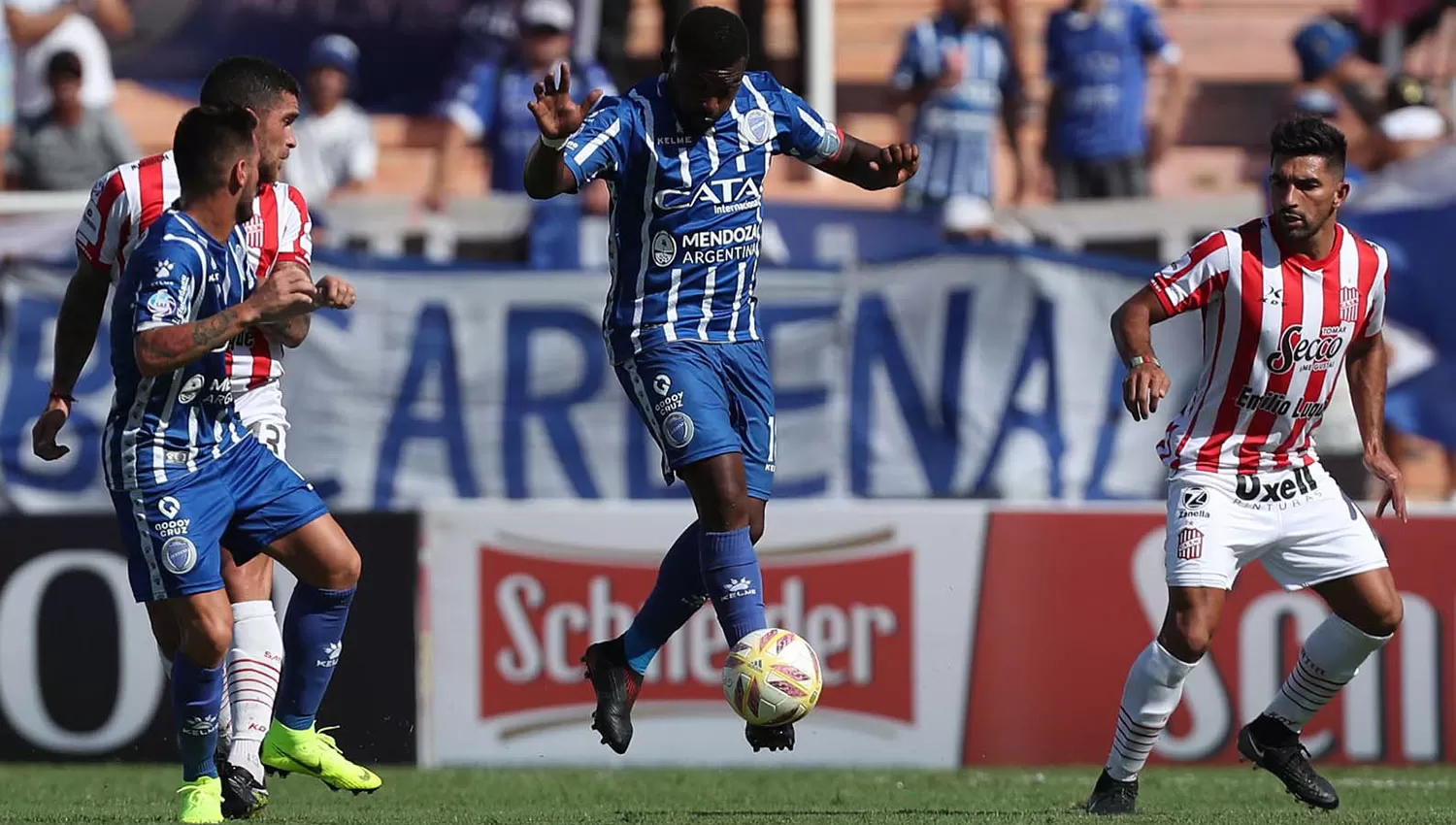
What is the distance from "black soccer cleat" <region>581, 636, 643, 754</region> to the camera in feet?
24.0

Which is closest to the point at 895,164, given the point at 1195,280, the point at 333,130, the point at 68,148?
the point at 1195,280

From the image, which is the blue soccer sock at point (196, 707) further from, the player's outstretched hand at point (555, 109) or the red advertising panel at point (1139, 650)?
the red advertising panel at point (1139, 650)

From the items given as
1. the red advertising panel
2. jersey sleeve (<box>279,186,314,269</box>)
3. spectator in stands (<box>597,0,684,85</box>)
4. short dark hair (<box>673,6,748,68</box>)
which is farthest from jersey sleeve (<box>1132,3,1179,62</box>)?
jersey sleeve (<box>279,186,314,269</box>)

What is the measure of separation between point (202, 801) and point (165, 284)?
1554 millimetres

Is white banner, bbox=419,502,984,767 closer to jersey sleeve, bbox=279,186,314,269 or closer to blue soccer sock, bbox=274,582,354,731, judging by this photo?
blue soccer sock, bbox=274,582,354,731

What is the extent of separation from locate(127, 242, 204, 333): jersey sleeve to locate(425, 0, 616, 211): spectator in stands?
632 cm

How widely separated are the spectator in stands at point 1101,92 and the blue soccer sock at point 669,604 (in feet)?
21.6

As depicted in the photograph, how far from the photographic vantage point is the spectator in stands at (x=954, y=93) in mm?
13133

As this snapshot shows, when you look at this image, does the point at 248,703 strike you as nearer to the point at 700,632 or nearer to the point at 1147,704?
the point at 1147,704

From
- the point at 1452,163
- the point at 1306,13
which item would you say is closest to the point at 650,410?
the point at 1452,163

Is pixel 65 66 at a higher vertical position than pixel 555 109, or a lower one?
higher

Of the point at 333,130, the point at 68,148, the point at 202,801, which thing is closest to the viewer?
the point at 202,801

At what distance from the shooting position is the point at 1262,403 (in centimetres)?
735

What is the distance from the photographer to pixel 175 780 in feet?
29.8
